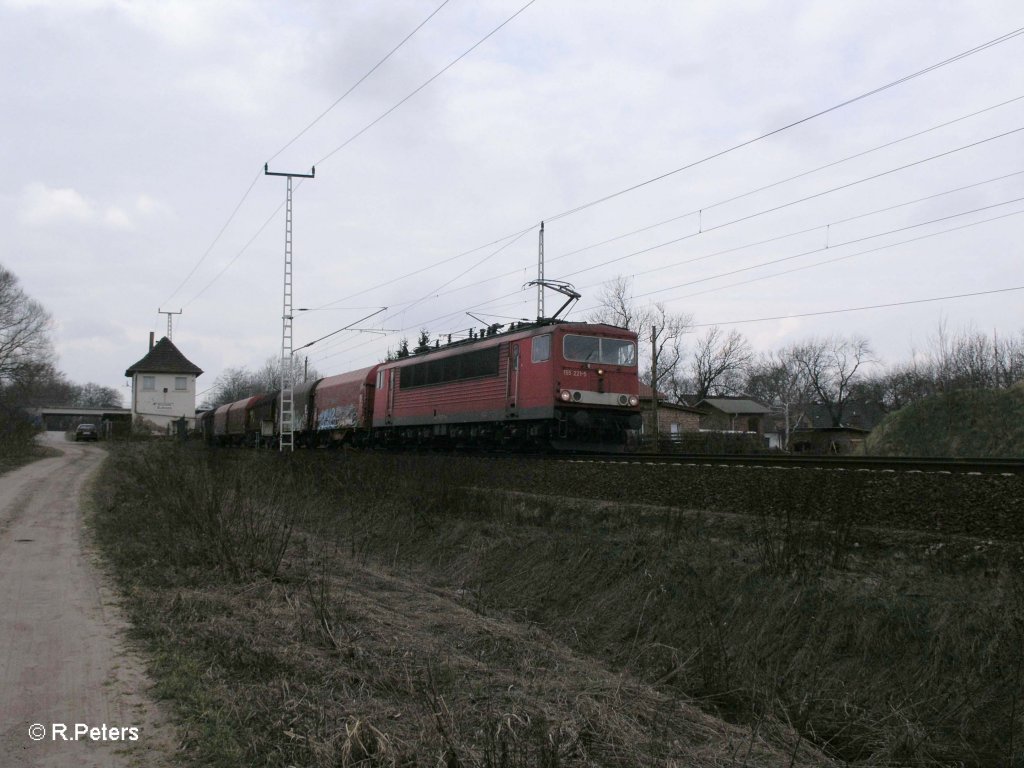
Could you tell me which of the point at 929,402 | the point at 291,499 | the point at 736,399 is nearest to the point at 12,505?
the point at 291,499

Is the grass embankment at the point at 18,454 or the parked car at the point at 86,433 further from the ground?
the parked car at the point at 86,433

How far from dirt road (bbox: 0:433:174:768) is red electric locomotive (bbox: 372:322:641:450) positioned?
406 inches

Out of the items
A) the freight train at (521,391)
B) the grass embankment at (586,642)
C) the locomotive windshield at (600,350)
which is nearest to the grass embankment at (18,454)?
the freight train at (521,391)

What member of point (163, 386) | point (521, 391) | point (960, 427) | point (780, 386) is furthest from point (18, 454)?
point (780, 386)

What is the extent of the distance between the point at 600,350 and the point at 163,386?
61.3 m

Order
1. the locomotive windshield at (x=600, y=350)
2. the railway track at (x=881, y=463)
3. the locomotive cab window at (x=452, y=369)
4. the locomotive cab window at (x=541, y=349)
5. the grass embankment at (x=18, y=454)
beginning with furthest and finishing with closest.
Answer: the grass embankment at (x=18, y=454)
the locomotive cab window at (x=452, y=369)
the locomotive windshield at (x=600, y=350)
the locomotive cab window at (x=541, y=349)
the railway track at (x=881, y=463)

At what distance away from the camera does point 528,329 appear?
19.5 m

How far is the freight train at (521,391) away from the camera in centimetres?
1822

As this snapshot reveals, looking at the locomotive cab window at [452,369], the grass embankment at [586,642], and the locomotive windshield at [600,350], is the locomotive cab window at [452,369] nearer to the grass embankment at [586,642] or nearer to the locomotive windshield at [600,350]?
the locomotive windshield at [600,350]

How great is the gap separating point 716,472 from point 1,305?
57973 millimetres

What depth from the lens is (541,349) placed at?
1850cm

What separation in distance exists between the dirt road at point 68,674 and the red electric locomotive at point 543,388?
10313 mm

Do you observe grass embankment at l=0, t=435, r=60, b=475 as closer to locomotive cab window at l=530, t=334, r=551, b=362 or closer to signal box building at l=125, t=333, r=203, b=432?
locomotive cab window at l=530, t=334, r=551, b=362

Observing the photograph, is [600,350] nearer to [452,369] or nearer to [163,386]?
[452,369]
